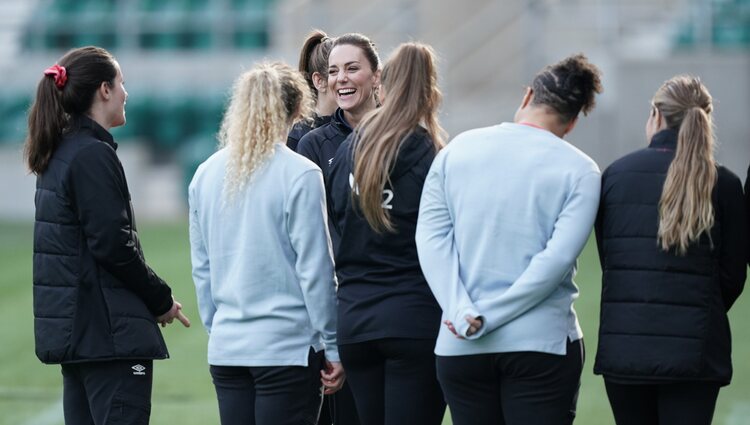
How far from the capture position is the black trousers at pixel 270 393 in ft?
15.3

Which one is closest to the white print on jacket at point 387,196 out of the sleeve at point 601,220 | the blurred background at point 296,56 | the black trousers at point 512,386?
the black trousers at point 512,386

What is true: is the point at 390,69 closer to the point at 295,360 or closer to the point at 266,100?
the point at 266,100

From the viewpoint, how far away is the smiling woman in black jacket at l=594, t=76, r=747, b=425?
4512mm

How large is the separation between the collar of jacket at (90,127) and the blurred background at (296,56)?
8840 millimetres

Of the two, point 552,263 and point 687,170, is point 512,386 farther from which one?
point 687,170

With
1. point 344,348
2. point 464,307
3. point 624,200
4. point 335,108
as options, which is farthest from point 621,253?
point 335,108

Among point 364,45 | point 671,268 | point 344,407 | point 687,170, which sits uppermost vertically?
point 364,45

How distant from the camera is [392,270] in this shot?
15.4 ft

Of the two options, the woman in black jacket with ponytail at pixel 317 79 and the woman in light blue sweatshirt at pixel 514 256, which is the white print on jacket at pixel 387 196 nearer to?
the woman in light blue sweatshirt at pixel 514 256

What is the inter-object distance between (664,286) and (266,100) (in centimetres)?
156

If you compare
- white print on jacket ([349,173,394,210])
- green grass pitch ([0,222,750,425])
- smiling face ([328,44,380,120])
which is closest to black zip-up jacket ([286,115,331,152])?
smiling face ([328,44,380,120])

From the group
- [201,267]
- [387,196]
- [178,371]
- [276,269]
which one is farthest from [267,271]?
[178,371]

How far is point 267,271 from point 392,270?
17.5 inches

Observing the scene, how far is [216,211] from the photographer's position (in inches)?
189
